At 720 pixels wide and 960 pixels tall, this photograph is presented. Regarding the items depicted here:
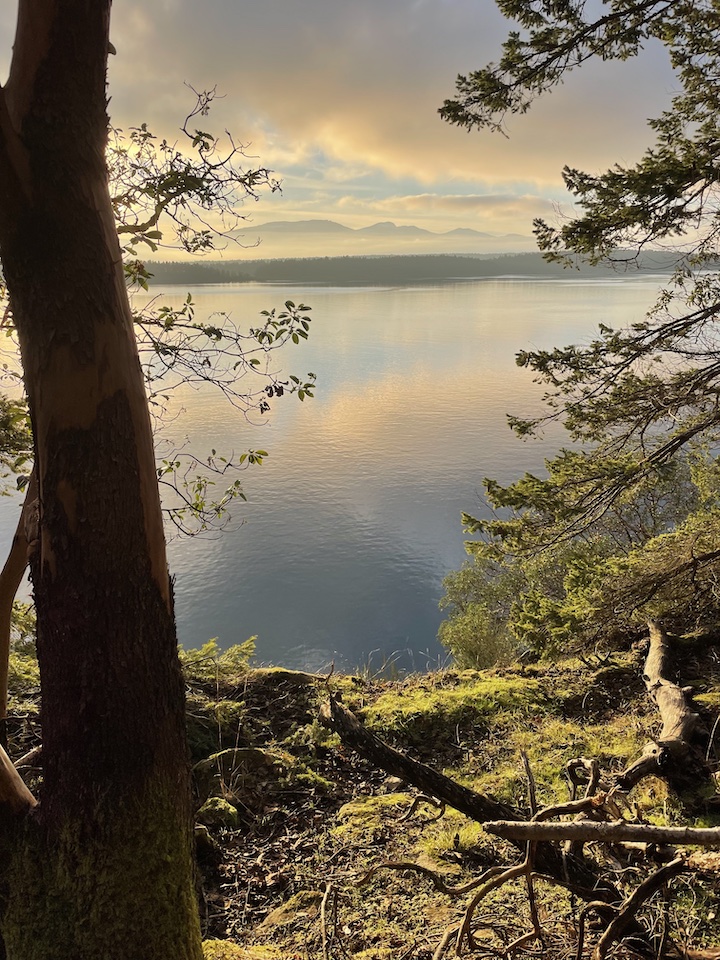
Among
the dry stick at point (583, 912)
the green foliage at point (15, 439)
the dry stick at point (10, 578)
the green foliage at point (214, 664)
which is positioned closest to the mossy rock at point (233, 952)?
the dry stick at point (10, 578)

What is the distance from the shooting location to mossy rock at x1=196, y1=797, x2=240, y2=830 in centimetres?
358

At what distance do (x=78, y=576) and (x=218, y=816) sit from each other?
8.47ft

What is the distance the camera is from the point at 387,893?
9.23 ft

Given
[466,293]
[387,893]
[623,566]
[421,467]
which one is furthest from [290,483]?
[466,293]

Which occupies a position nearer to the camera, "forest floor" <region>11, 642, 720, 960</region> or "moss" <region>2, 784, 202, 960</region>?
"moss" <region>2, 784, 202, 960</region>

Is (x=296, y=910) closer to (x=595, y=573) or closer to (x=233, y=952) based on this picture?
(x=233, y=952)

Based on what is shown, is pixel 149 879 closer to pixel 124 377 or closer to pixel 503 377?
pixel 124 377

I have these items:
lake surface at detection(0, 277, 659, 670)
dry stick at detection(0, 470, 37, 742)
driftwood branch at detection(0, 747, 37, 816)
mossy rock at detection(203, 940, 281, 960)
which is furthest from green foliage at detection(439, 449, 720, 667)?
lake surface at detection(0, 277, 659, 670)

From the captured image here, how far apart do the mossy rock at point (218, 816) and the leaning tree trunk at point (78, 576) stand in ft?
6.19

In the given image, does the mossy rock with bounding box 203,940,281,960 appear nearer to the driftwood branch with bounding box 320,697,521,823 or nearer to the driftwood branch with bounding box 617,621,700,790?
the driftwood branch with bounding box 320,697,521,823

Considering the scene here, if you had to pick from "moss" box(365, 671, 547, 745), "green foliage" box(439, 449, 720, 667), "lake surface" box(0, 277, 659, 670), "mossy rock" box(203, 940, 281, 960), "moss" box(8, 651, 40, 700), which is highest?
"green foliage" box(439, 449, 720, 667)

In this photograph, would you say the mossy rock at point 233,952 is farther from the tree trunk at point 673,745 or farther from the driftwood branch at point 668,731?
the tree trunk at point 673,745

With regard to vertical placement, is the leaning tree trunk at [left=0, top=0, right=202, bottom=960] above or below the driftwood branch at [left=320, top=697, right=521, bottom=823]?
above

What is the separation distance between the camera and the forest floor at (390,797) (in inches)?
93.0
